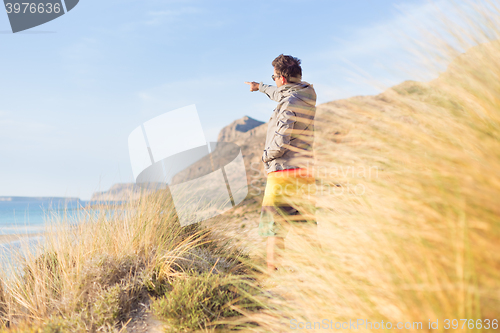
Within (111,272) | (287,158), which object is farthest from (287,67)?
(111,272)

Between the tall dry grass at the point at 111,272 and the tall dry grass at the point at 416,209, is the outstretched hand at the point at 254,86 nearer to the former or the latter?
the tall dry grass at the point at 416,209

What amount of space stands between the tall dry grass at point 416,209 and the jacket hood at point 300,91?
0.56 meters

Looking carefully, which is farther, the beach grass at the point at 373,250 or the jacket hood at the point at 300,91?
the jacket hood at the point at 300,91

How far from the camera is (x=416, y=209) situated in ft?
5.27

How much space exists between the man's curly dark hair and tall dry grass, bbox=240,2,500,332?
813mm

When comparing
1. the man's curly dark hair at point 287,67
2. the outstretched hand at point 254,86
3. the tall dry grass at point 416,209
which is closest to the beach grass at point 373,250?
the tall dry grass at point 416,209

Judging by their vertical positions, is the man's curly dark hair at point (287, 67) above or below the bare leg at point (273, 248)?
above

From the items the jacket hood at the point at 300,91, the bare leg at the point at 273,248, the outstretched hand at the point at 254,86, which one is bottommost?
the bare leg at the point at 273,248

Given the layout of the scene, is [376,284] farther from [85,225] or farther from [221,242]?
[85,225]

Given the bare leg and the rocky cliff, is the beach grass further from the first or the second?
the rocky cliff

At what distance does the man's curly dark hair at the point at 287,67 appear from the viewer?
318cm

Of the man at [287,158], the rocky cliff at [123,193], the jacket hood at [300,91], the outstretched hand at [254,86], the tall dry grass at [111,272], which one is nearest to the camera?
the tall dry grass at [111,272]

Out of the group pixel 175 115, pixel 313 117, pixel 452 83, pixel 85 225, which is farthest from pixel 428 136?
pixel 175 115

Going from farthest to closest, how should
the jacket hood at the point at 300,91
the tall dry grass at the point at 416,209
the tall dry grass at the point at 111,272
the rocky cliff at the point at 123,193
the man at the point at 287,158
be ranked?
1. the rocky cliff at the point at 123,193
2. the jacket hood at the point at 300,91
3. the man at the point at 287,158
4. the tall dry grass at the point at 111,272
5. the tall dry grass at the point at 416,209
